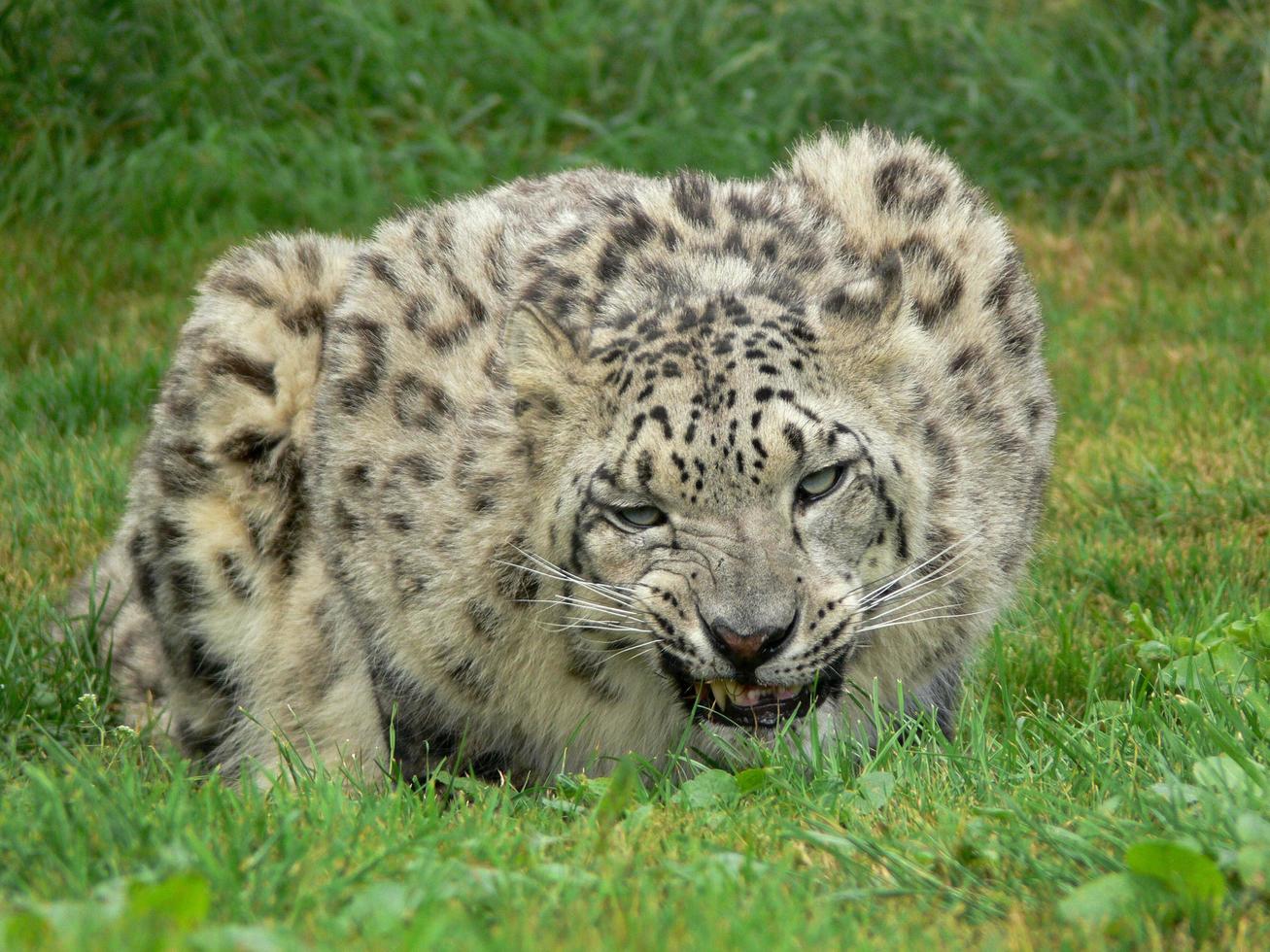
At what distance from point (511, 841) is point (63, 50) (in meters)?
8.17

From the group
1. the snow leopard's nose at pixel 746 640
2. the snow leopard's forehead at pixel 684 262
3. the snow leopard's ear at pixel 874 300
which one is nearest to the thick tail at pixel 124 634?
the snow leopard's forehead at pixel 684 262

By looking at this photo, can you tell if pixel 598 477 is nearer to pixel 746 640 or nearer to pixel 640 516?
pixel 640 516

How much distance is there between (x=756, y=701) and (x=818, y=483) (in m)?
0.60

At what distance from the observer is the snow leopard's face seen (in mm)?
4340

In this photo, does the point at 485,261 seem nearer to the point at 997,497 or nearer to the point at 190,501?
the point at 190,501

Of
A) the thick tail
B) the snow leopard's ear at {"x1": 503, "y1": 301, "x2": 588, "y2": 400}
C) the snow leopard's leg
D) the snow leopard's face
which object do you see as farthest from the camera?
the thick tail

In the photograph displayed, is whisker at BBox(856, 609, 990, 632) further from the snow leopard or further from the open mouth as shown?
the open mouth

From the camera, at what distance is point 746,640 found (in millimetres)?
4246

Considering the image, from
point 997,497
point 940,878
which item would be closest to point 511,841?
point 940,878

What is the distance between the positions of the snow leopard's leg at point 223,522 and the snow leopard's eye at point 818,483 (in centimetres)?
193

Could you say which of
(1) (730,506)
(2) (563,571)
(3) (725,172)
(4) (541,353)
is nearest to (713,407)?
(1) (730,506)

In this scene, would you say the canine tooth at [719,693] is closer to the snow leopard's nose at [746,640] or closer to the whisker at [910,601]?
the snow leopard's nose at [746,640]

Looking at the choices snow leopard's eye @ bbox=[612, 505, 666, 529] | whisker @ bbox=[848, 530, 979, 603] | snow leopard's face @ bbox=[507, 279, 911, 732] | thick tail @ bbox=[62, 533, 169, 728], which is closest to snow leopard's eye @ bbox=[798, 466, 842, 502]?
snow leopard's face @ bbox=[507, 279, 911, 732]

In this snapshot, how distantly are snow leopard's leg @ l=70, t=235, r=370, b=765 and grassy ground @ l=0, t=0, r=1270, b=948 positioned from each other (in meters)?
0.35
